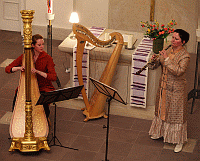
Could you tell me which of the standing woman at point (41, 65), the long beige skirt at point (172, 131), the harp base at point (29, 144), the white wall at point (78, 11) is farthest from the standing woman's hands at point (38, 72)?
the white wall at point (78, 11)

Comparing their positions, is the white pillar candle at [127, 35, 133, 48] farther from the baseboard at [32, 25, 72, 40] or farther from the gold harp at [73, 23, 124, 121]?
the baseboard at [32, 25, 72, 40]

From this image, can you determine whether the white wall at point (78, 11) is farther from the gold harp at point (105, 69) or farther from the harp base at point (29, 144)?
the harp base at point (29, 144)

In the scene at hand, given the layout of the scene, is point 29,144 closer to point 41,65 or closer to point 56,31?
point 41,65

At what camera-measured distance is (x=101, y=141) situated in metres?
6.24

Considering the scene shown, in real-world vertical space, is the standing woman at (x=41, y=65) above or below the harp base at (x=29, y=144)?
above

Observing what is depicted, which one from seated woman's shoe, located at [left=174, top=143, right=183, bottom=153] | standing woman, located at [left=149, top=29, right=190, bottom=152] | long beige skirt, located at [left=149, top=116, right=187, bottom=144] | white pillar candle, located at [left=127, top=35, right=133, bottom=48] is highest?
white pillar candle, located at [left=127, top=35, right=133, bottom=48]

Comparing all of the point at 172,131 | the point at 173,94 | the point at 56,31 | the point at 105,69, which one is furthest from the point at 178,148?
the point at 56,31

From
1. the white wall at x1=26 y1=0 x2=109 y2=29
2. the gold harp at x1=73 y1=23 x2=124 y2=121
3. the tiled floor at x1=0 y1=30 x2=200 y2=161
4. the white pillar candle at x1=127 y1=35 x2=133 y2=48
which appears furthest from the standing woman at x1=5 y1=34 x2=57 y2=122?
the white wall at x1=26 y1=0 x2=109 y2=29

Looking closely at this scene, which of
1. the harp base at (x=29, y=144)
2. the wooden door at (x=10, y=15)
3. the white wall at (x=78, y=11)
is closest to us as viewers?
the harp base at (x=29, y=144)

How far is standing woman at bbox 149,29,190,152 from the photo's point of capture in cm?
566

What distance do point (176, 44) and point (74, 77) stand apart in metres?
1.85

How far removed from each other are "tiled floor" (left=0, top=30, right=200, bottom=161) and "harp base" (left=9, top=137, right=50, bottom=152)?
9 centimetres

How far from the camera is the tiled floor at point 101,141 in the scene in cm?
588

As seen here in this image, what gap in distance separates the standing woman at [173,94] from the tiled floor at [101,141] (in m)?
0.18
